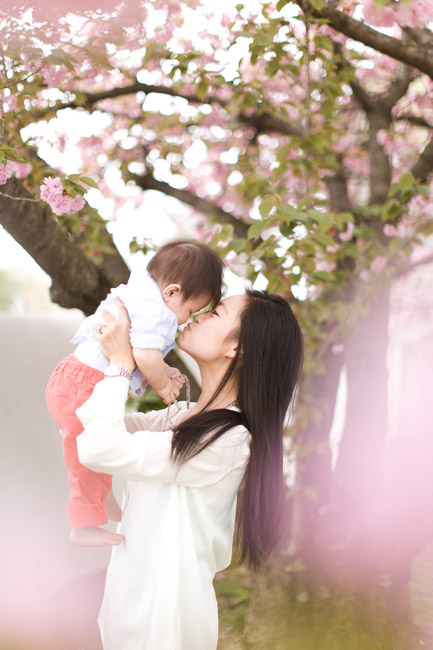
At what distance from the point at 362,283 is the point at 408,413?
3930 millimetres

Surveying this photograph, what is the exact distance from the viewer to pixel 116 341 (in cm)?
152

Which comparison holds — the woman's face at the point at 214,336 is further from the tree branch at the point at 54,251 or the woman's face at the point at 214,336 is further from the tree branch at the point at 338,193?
the tree branch at the point at 338,193

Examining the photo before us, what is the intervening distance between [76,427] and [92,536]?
11.7 inches

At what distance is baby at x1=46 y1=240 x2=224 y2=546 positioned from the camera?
5.10 ft

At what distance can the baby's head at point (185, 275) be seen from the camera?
1.64 meters

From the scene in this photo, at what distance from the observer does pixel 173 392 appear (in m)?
1.63

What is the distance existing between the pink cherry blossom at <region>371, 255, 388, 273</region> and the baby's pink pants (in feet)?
6.55

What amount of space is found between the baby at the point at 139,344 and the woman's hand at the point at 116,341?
21 millimetres

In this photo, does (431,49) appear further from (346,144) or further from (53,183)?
(346,144)

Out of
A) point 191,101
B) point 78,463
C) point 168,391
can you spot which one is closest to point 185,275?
point 168,391

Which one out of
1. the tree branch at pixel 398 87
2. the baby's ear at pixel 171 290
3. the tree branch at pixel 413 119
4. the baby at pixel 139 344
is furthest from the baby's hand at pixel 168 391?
the tree branch at pixel 413 119

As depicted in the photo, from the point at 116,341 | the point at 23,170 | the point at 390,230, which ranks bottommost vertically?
the point at 116,341

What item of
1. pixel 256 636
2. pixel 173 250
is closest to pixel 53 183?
pixel 173 250

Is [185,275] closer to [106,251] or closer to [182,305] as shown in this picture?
[182,305]
